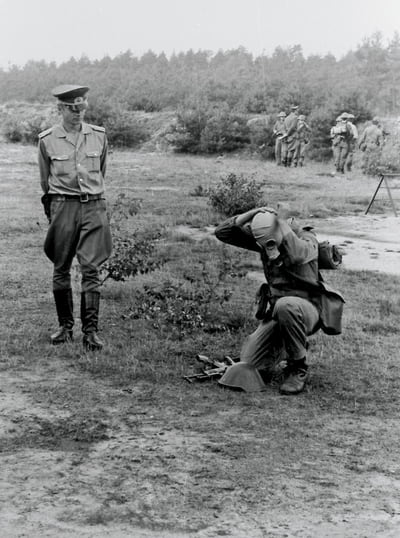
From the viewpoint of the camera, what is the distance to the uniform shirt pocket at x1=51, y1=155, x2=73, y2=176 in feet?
19.7

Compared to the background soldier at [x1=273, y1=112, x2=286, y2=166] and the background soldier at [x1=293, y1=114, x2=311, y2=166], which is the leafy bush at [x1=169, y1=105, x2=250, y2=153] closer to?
the background soldier at [x1=273, y1=112, x2=286, y2=166]

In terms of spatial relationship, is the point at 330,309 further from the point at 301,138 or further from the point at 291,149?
the point at 291,149

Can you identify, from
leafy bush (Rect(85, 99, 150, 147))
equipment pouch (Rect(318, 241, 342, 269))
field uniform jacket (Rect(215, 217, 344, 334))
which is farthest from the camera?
leafy bush (Rect(85, 99, 150, 147))

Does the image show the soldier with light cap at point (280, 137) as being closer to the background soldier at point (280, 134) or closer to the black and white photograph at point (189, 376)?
the background soldier at point (280, 134)

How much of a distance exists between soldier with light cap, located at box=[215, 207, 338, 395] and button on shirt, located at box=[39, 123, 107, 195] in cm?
125

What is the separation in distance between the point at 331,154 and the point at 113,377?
83.7 feet

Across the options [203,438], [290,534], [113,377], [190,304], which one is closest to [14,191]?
[190,304]

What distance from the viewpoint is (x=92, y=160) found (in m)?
6.09

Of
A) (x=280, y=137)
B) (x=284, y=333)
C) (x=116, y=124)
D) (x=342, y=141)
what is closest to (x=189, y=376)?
(x=284, y=333)

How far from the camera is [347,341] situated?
6480 millimetres

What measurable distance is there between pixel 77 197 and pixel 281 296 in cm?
173

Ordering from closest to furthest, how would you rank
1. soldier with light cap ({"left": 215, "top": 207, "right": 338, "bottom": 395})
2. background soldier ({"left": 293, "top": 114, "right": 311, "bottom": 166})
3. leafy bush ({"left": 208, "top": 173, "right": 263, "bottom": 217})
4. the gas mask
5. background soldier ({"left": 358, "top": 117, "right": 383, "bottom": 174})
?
the gas mask < soldier with light cap ({"left": 215, "top": 207, "right": 338, "bottom": 395}) < leafy bush ({"left": 208, "top": 173, "right": 263, "bottom": 217}) < background soldier ({"left": 358, "top": 117, "right": 383, "bottom": 174}) < background soldier ({"left": 293, "top": 114, "right": 311, "bottom": 166})

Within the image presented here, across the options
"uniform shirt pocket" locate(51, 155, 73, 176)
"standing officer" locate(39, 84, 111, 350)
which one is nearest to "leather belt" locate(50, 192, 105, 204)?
"standing officer" locate(39, 84, 111, 350)

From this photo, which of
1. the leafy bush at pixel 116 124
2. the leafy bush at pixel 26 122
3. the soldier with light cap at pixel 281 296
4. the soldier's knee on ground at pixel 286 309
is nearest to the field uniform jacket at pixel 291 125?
the leafy bush at pixel 116 124
